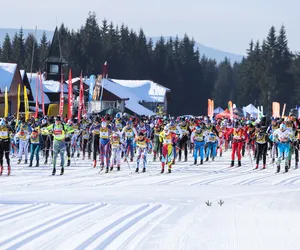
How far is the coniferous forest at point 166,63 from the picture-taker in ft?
395

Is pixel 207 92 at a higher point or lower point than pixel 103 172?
higher

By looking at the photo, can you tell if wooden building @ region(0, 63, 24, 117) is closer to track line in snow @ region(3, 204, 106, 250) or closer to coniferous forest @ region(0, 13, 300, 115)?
track line in snow @ region(3, 204, 106, 250)

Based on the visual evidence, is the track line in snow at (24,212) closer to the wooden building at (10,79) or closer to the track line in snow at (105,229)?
the track line in snow at (105,229)

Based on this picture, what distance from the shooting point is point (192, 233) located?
11.0 meters

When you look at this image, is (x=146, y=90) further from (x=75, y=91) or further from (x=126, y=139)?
(x=126, y=139)

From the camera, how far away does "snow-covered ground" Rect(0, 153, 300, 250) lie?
10.2 m

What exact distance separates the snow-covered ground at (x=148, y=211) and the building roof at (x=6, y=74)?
34.5m

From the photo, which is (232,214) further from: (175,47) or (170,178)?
(175,47)

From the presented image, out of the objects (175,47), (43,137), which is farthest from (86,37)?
(43,137)

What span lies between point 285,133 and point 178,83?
107688 millimetres

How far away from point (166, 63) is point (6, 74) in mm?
78406

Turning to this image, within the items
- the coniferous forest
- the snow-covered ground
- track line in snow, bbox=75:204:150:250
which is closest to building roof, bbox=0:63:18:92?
the snow-covered ground

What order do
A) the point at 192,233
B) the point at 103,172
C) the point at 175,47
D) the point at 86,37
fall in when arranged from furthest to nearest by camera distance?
the point at 175,47 < the point at 86,37 < the point at 103,172 < the point at 192,233

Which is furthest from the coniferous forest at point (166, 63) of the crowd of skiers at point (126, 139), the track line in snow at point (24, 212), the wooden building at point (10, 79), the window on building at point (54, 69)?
the track line in snow at point (24, 212)
